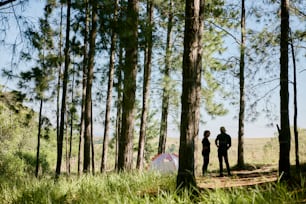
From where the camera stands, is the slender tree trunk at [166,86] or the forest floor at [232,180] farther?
the slender tree trunk at [166,86]

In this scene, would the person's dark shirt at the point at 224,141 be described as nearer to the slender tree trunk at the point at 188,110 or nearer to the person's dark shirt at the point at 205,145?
the person's dark shirt at the point at 205,145

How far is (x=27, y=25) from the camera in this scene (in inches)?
279

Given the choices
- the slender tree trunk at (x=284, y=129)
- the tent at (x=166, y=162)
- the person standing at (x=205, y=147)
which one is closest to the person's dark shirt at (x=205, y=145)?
the person standing at (x=205, y=147)

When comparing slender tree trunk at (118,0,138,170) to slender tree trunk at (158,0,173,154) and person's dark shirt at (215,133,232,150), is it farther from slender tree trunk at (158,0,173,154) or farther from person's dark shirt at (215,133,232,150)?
slender tree trunk at (158,0,173,154)

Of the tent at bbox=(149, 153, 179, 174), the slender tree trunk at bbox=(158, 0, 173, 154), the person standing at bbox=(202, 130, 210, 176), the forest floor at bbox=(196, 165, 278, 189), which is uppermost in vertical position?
the slender tree trunk at bbox=(158, 0, 173, 154)

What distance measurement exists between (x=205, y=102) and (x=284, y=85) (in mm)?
11804

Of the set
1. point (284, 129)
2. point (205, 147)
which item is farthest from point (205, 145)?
point (284, 129)

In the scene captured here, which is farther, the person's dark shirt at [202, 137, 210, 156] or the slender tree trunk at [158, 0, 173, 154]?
the slender tree trunk at [158, 0, 173, 154]

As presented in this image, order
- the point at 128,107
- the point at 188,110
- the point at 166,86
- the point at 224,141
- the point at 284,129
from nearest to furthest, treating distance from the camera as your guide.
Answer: the point at 188,110, the point at 284,129, the point at 128,107, the point at 224,141, the point at 166,86

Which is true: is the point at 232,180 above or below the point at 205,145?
below

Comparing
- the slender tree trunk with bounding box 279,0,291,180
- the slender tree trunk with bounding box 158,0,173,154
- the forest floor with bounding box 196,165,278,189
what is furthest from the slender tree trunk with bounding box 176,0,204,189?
the slender tree trunk with bounding box 158,0,173,154

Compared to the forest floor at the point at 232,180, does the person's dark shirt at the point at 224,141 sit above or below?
above

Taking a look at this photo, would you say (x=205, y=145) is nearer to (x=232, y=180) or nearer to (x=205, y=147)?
(x=205, y=147)

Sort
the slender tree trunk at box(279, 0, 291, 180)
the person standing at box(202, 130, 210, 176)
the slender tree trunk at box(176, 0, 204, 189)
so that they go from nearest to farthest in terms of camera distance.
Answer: the slender tree trunk at box(176, 0, 204, 189)
the slender tree trunk at box(279, 0, 291, 180)
the person standing at box(202, 130, 210, 176)
